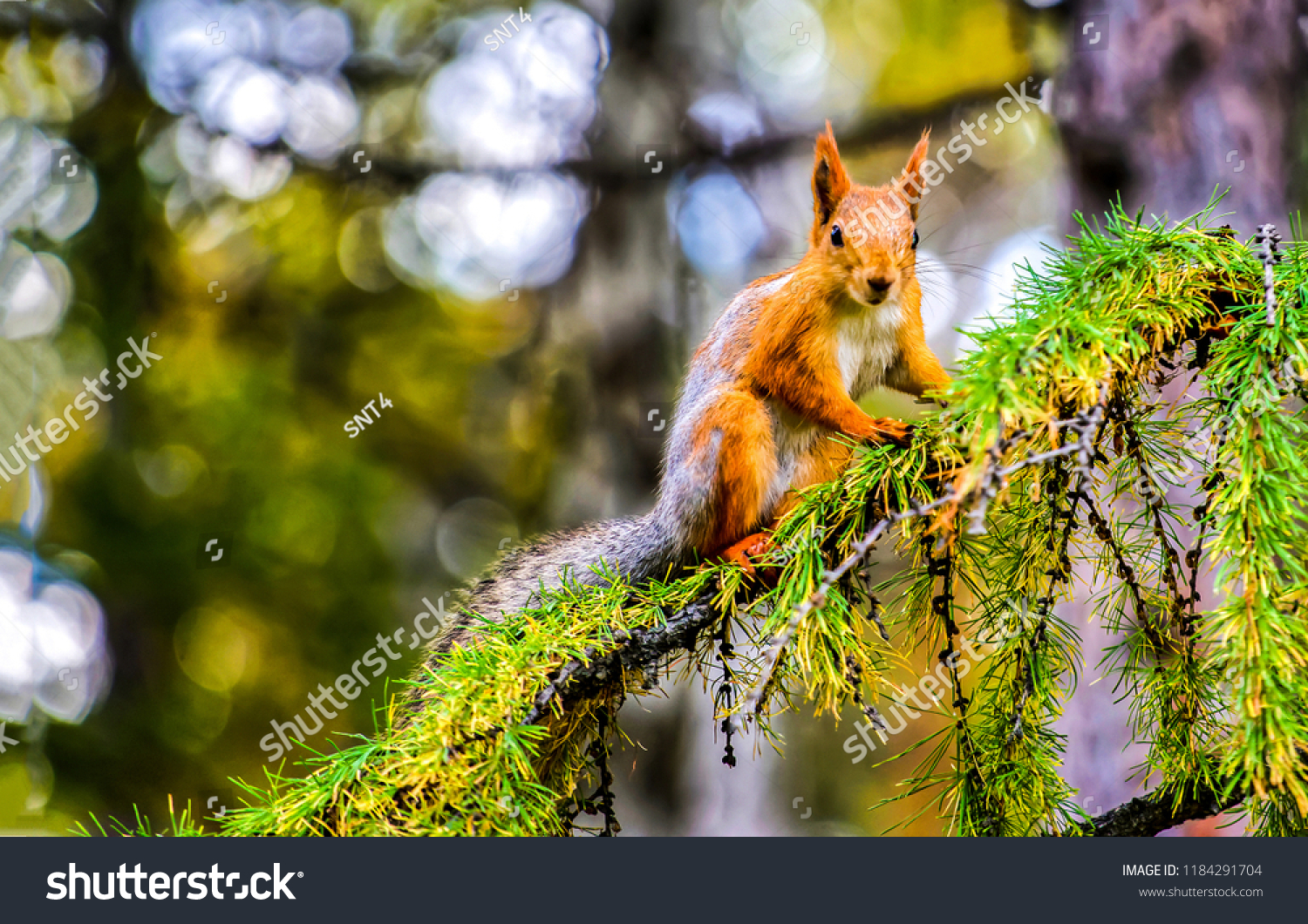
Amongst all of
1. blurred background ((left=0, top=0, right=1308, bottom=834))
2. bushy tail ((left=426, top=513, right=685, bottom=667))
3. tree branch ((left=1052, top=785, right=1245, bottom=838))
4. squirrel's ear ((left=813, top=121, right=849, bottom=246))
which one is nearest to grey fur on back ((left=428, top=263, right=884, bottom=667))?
bushy tail ((left=426, top=513, right=685, bottom=667))

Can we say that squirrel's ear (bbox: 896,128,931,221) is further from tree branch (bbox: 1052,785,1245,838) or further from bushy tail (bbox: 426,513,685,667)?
tree branch (bbox: 1052,785,1245,838)

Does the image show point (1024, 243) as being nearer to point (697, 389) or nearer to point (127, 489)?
point (697, 389)

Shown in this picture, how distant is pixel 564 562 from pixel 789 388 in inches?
14.1

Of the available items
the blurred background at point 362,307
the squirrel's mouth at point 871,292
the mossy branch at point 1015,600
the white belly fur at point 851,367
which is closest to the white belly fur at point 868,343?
the white belly fur at point 851,367

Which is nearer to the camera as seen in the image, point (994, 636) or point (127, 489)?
point (994, 636)

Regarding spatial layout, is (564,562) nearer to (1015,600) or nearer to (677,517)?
(677,517)

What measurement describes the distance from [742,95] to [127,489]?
6.84 ft

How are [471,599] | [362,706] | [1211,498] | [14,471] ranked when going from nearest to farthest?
[1211,498] → [471,599] → [14,471] → [362,706]

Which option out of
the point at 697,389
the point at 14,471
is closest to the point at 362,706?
the point at 14,471

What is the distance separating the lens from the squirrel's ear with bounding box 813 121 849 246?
939mm

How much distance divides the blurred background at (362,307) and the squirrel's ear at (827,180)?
1.24 meters

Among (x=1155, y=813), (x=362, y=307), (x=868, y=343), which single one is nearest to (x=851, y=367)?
(x=868, y=343)

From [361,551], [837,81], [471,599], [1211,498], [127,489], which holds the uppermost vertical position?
[837,81]

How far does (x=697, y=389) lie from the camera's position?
1.11 m
